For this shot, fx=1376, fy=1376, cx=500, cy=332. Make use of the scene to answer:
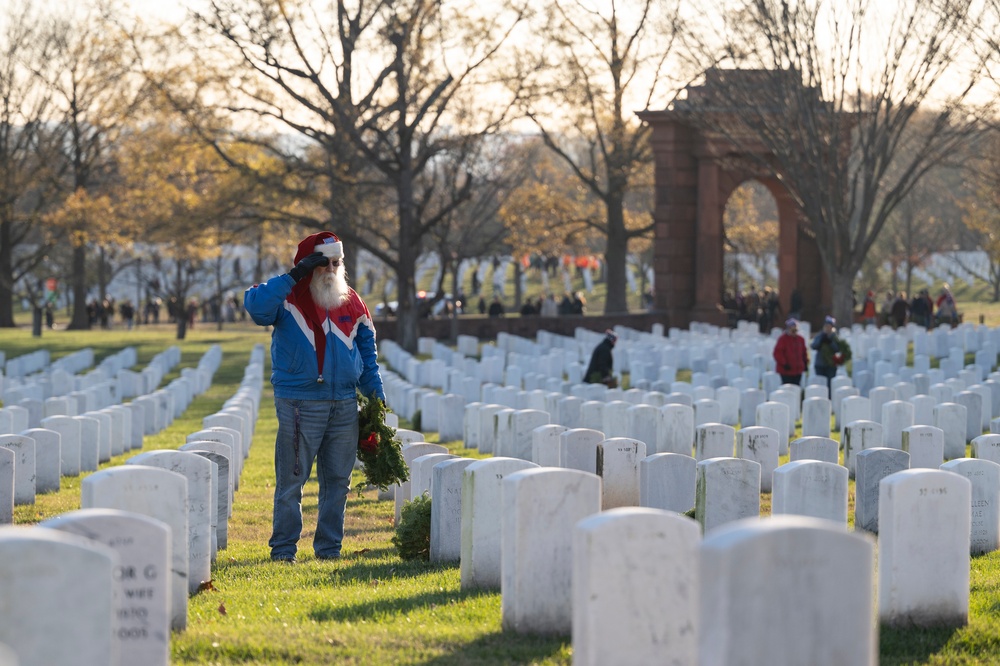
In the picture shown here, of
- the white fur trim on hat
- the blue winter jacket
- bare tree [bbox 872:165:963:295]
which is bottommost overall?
the blue winter jacket

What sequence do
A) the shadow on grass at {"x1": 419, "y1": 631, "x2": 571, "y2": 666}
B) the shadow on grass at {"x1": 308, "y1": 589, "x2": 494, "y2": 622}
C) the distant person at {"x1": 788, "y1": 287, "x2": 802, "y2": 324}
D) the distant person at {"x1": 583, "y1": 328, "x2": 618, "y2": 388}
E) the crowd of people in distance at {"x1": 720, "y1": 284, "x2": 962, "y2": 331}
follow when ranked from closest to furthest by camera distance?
the shadow on grass at {"x1": 419, "y1": 631, "x2": 571, "y2": 666} < the shadow on grass at {"x1": 308, "y1": 589, "x2": 494, "y2": 622} < the distant person at {"x1": 583, "y1": 328, "x2": 618, "y2": 388} < the crowd of people in distance at {"x1": 720, "y1": 284, "x2": 962, "y2": 331} < the distant person at {"x1": 788, "y1": 287, "x2": 802, "y2": 324}

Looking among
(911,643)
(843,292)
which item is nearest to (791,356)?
(911,643)

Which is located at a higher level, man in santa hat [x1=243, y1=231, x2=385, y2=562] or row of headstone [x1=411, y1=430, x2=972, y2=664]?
man in santa hat [x1=243, y1=231, x2=385, y2=562]

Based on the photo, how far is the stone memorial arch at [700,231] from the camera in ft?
132

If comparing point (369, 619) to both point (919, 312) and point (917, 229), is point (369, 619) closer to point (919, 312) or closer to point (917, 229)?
point (919, 312)

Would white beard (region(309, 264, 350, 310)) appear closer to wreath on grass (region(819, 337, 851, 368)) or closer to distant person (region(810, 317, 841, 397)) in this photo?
distant person (region(810, 317, 841, 397))

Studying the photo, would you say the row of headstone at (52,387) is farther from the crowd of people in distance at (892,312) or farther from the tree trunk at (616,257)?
the crowd of people in distance at (892,312)

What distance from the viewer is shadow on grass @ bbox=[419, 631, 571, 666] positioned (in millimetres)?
5797

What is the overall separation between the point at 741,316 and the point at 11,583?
42353mm

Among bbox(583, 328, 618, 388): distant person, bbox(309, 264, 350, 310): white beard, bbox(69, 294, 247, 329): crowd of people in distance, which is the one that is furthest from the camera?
bbox(69, 294, 247, 329): crowd of people in distance

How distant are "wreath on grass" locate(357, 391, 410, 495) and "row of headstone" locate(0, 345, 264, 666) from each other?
5.26 ft

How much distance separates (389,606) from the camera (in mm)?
6926

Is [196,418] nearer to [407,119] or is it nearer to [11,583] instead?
[407,119]

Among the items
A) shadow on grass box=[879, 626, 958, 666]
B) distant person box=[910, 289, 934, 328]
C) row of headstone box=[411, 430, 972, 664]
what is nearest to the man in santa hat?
row of headstone box=[411, 430, 972, 664]
